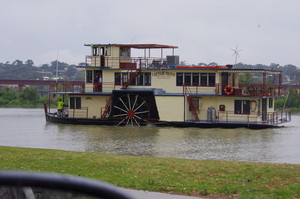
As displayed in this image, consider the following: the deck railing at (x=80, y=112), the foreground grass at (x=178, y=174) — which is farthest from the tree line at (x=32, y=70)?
the foreground grass at (x=178, y=174)

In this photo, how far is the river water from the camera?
72.3 feet

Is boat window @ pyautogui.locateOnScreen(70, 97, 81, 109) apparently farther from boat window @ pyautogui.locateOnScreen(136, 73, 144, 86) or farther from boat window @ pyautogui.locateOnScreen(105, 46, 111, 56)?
boat window @ pyautogui.locateOnScreen(136, 73, 144, 86)

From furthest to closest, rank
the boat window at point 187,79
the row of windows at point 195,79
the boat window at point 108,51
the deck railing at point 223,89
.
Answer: the boat window at point 108,51 → the boat window at point 187,79 → the row of windows at point 195,79 → the deck railing at point 223,89

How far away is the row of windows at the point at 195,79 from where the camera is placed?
115 feet

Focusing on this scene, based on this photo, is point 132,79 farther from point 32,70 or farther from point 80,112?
point 32,70

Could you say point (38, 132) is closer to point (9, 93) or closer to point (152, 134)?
point (152, 134)

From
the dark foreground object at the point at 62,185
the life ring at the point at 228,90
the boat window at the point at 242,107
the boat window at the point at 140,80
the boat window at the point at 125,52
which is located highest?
the boat window at the point at 125,52

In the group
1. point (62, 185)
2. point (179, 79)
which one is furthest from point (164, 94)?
point (62, 185)

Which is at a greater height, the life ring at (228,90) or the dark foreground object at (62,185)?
the life ring at (228,90)

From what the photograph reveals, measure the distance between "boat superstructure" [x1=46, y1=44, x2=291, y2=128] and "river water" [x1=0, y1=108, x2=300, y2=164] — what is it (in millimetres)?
1222

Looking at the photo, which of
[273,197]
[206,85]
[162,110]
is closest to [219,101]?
[206,85]

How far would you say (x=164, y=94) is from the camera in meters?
35.2

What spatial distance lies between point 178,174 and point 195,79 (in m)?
23.2

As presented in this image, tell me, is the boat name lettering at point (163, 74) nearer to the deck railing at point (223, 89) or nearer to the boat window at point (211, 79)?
the deck railing at point (223, 89)
